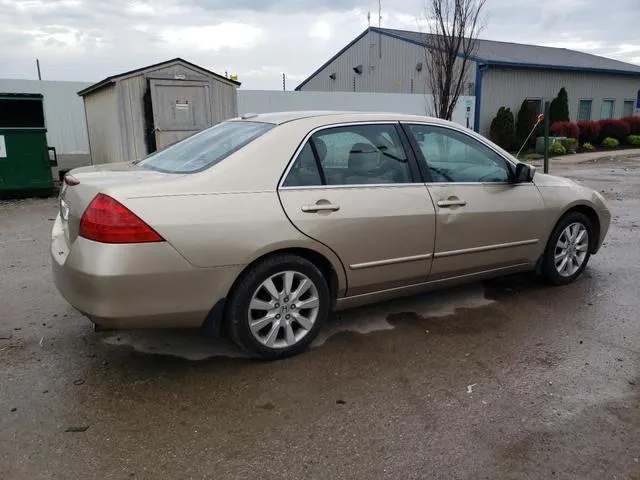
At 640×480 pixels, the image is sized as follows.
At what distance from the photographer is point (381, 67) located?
26766 millimetres

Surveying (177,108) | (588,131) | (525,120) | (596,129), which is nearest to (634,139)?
(596,129)

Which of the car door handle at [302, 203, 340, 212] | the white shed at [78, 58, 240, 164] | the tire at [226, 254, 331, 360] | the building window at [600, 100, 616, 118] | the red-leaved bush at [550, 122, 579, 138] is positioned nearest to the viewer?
the tire at [226, 254, 331, 360]

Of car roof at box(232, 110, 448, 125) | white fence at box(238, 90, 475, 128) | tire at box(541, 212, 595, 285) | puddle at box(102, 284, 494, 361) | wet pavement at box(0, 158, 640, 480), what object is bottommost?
wet pavement at box(0, 158, 640, 480)

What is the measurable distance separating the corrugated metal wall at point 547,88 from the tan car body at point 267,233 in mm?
20295

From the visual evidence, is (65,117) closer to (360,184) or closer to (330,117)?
(330,117)

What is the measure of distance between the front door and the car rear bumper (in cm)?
167

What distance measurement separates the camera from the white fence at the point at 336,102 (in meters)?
16.2

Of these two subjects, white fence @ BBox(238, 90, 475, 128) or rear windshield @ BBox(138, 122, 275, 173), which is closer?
rear windshield @ BBox(138, 122, 275, 173)

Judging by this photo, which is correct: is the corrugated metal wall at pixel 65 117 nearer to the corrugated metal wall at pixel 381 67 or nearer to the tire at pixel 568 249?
the tire at pixel 568 249

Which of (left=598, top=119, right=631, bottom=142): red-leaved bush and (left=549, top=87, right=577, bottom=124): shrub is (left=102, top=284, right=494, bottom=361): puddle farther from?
(left=598, top=119, right=631, bottom=142): red-leaved bush

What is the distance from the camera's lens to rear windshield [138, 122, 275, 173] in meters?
3.45

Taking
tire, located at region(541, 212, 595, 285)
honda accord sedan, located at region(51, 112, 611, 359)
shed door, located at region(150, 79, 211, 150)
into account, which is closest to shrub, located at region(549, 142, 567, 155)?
shed door, located at region(150, 79, 211, 150)

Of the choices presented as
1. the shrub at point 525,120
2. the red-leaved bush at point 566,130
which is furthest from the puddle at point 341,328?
the shrub at point 525,120

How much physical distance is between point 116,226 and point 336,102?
632 inches
